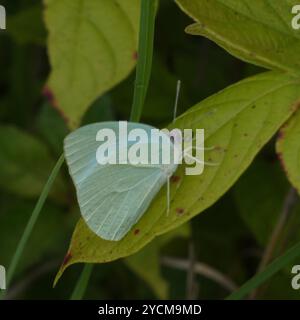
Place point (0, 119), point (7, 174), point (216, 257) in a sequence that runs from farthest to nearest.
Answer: point (0, 119) → point (216, 257) → point (7, 174)

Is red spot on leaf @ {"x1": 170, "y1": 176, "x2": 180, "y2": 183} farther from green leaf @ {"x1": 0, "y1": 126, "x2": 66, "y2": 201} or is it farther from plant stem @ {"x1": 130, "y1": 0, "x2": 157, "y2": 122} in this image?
green leaf @ {"x1": 0, "y1": 126, "x2": 66, "y2": 201}

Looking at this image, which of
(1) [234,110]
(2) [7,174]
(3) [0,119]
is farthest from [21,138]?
(1) [234,110]

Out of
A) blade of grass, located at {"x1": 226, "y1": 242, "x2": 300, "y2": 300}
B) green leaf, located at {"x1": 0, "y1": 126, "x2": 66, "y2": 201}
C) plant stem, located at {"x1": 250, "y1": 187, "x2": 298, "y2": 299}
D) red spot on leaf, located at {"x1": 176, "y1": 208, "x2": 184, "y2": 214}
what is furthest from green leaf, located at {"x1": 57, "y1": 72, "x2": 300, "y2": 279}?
green leaf, located at {"x1": 0, "y1": 126, "x2": 66, "y2": 201}

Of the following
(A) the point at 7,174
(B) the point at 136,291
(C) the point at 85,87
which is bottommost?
(B) the point at 136,291

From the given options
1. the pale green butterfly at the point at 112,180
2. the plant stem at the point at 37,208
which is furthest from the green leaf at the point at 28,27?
the plant stem at the point at 37,208

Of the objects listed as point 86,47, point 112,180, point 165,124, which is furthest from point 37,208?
point 165,124

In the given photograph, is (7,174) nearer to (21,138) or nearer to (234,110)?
(21,138)

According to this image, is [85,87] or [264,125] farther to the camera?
[85,87]
